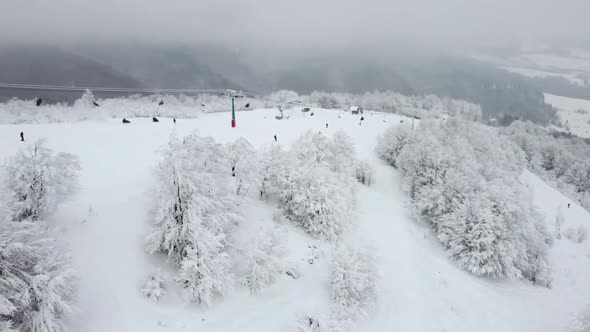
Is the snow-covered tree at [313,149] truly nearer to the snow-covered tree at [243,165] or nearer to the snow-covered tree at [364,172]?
the snow-covered tree at [243,165]

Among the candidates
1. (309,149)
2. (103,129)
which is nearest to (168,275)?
(309,149)

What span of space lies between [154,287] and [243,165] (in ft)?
39.3

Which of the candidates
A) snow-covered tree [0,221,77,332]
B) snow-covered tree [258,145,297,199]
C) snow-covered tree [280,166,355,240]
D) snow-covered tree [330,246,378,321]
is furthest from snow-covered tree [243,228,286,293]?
snow-covered tree [0,221,77,332]

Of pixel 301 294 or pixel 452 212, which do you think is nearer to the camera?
pixel 301 294

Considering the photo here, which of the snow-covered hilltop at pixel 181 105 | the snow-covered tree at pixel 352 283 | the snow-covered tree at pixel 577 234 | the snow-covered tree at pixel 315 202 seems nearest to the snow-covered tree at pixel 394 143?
the snow-covered tree at pixel 577 234

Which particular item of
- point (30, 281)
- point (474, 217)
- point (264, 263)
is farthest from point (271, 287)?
point (474, 217)

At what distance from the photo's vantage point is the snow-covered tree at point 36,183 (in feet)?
54.2

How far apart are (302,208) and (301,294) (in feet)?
26.9

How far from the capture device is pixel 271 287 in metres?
21.2

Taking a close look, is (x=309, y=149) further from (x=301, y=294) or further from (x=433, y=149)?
(x=433, y=149)

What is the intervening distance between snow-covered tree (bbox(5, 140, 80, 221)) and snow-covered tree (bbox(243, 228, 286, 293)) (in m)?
11.5

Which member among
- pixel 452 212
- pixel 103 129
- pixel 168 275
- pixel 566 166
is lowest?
pixel 566 166

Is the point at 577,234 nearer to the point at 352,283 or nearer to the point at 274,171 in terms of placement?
the point at 352,283

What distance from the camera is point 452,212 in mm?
36719
